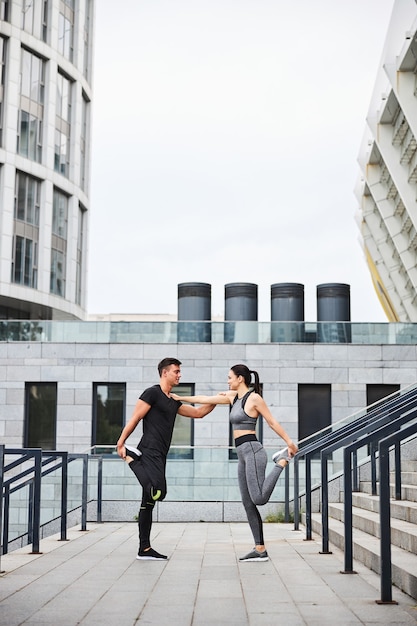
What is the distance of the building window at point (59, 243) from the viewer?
40.5 metres

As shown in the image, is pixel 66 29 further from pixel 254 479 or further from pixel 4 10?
pixel 254 479

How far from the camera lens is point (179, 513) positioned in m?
15.9

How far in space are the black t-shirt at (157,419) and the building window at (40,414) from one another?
→ 50.0 feet

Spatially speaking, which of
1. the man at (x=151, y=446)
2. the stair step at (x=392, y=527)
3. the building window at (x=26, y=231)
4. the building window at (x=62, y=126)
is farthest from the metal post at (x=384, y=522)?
the building window at (x=62, y=126)

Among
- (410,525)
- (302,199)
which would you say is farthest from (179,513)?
(302,199)

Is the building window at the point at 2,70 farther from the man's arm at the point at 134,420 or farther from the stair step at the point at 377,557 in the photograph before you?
the man's arm at the point at 134,420

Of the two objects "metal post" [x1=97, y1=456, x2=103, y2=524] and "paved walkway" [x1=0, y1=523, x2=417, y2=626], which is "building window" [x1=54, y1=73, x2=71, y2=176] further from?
"paved walkway" [x1=0, y1=523, x2=417, y2=626]

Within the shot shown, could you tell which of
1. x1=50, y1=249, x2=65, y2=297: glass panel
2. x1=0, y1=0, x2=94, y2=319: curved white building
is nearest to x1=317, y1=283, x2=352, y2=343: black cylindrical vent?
x1=0, y1=0, x2=94, y2=319: curved white building

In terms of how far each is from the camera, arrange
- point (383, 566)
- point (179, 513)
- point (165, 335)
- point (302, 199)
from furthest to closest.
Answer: point (302, 199) → point (165, 335) → point (179, 513) → point (383, 566)

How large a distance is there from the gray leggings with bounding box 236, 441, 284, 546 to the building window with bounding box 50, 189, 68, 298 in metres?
32.1

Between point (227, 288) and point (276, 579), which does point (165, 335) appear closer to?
point (227, 288)

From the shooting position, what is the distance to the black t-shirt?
9211 millimetres

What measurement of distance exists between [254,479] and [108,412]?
613 inches

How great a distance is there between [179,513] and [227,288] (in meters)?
16.0
